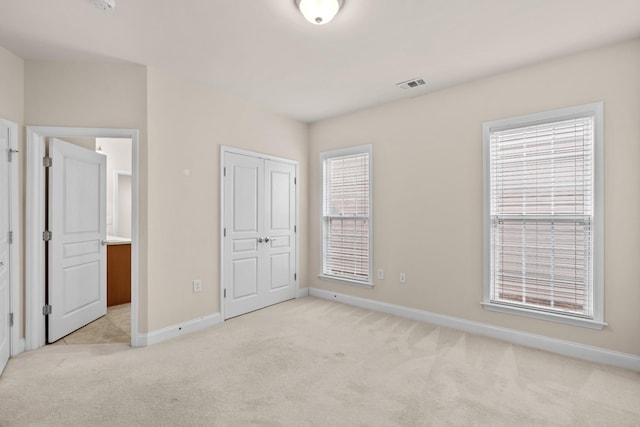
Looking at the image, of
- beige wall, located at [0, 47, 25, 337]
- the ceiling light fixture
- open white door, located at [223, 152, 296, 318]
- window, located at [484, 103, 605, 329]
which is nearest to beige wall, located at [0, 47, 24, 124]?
beige wall, located at [0, 47, 25, 337]

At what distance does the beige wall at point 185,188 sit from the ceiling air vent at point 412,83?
187cm

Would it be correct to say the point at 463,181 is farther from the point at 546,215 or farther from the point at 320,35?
the point at 320,35

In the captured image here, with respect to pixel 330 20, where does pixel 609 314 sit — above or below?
below

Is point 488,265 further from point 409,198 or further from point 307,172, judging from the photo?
point 307,172

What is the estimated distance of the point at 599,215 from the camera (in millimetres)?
2717

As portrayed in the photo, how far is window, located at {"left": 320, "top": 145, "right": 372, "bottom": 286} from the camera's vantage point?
4352 millimetres

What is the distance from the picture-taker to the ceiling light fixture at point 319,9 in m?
2.07

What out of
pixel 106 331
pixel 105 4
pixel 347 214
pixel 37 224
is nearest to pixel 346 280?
pixel 347 214

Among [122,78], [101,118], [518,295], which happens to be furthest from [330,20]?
[518,295]

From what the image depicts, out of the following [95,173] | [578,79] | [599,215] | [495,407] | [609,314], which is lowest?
[495,407]

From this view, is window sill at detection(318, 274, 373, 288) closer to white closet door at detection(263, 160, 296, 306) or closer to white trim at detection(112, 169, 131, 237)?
white closet door at detection(263, 160, 296, 306)

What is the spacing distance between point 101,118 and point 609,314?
4.80 metres

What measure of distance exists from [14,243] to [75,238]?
2.02 ft

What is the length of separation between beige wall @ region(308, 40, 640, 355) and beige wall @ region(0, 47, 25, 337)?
10.7ft
